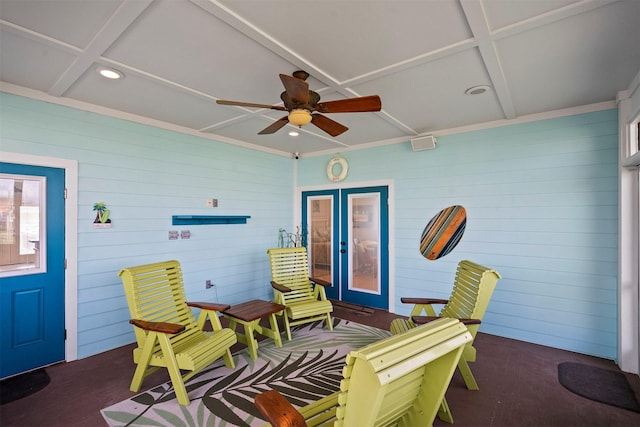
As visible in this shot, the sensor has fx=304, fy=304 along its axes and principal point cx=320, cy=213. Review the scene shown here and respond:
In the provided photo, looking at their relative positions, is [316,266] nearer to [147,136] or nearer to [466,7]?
[147,136]

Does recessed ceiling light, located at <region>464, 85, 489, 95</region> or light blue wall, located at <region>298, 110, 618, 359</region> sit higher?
recessed ceiling light, located at <region>464, 85, 489, 95</region>

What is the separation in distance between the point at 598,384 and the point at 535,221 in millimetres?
1746

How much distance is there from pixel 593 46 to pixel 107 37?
350cm

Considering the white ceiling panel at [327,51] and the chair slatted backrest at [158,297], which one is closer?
the white ceiling panel at [327,51]

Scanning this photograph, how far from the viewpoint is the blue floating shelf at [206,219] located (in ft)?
13.7

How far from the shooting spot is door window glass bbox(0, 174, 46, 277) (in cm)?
293

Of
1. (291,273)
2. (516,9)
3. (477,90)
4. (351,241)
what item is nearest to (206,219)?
(291,273)

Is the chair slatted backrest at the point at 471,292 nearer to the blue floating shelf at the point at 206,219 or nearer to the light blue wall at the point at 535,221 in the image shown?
the light blue wall at the point at 535,221

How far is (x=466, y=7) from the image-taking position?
5.94 feet

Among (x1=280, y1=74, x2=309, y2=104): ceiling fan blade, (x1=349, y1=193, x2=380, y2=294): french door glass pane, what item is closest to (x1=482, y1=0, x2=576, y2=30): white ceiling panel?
(x1=280, y1=74, x2=309, y2=104): ceiling fan blade

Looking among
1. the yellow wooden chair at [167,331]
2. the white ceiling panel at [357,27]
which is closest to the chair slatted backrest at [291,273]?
the yellow wooden chair at [167,331]

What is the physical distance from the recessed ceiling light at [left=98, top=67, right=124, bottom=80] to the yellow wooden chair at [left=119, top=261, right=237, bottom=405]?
1.75 meters

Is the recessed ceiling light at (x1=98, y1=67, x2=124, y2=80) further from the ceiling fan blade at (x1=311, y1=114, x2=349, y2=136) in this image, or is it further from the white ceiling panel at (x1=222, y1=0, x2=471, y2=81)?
the ceiling fan blade at (x1=311, y1=114, x2=349, y2=136)

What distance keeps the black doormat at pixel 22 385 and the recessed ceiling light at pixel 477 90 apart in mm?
4869
